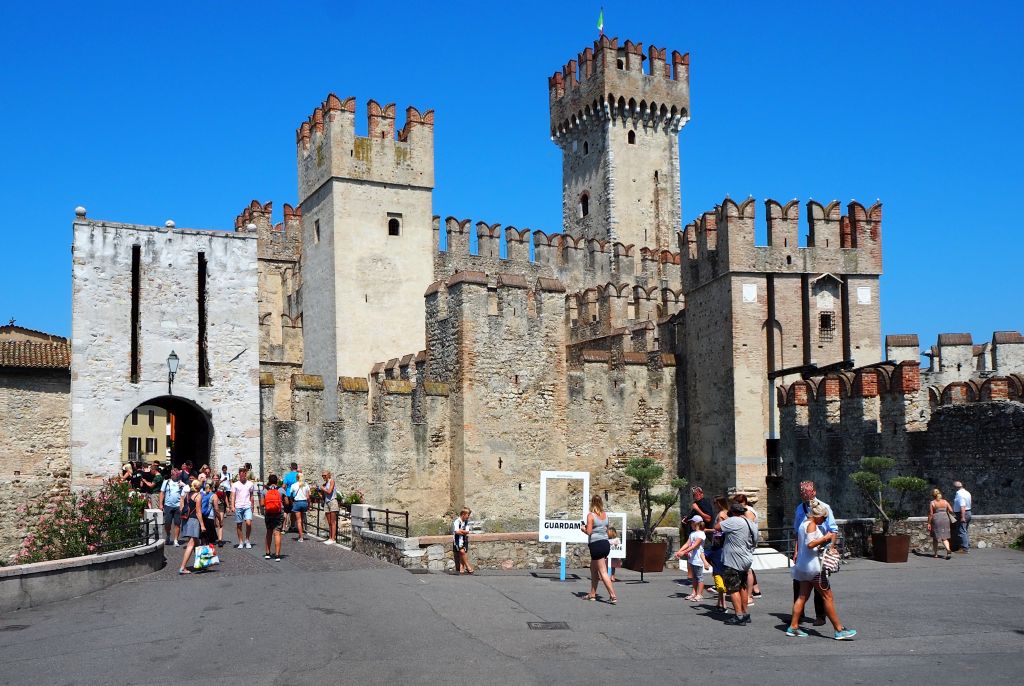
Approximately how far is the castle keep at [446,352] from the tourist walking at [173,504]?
6.34 metres

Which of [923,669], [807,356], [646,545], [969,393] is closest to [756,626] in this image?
[923,669]

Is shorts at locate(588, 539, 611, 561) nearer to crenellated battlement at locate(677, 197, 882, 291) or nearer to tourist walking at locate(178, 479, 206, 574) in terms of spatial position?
tourist walking at locate(178, 479, 206, 574)

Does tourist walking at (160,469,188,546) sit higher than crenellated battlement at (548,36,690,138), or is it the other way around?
crenellated battlement at (548,36,690,138)

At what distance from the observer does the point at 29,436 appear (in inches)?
1230

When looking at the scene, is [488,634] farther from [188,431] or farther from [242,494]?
[188,431]

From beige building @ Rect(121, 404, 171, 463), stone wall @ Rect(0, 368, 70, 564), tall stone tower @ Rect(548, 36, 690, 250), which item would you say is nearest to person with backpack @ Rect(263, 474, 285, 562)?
stone wall @ Rect(0, 368, 70, 564)

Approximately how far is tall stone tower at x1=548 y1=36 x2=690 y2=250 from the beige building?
3450 centimetres

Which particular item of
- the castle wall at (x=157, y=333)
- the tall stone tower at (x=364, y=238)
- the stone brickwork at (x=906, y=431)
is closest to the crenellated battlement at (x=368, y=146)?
the tall stone tower at (x=364, y=238)

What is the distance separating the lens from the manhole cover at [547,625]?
13.9 meters

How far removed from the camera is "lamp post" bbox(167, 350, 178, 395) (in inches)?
1161

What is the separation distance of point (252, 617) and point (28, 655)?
2814 millimetres

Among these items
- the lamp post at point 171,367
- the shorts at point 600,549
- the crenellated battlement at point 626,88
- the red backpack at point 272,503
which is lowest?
the shorts at point 600,549

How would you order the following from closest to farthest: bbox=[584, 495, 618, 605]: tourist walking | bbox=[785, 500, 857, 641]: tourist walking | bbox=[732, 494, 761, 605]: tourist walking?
1. bbox=[785, 500, 857, 641]: tourist walking
2. bbox=[732, 494, 761, 605]: tourist walking
3. bbox=[584, 495, 618, 605]: tourist walking

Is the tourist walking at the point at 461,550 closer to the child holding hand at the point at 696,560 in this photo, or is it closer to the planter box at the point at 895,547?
the child holding hand at the point at 696,560
